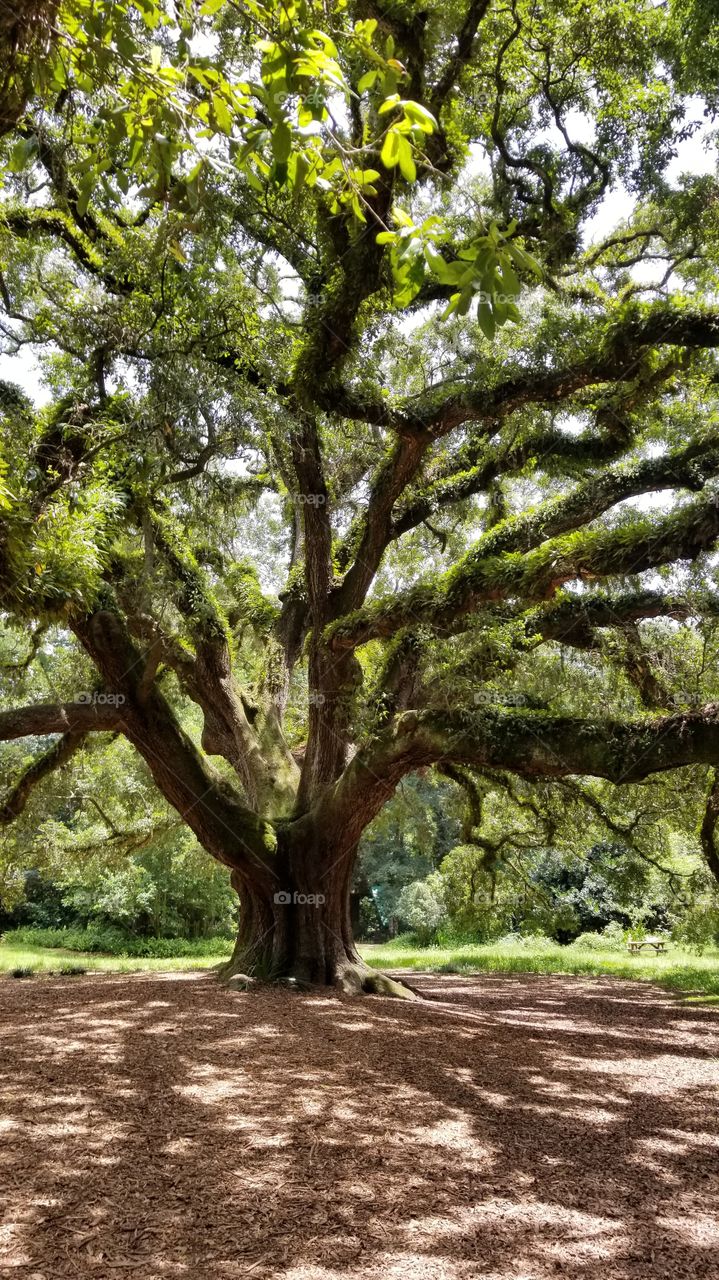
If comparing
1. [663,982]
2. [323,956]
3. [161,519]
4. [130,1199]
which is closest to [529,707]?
[323,956]

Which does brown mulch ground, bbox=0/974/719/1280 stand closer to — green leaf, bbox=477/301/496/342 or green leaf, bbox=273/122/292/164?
green leaf, bbox=477/301/496/342

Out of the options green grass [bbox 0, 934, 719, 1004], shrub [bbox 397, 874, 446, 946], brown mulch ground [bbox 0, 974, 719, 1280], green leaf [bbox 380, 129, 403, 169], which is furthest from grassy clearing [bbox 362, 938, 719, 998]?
green leaf [bbox 380, 129, 403, 169]

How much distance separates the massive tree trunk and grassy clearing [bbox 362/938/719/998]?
4798 millimetres

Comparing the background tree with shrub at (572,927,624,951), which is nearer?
the background tree

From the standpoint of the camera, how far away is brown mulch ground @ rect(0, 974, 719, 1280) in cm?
233

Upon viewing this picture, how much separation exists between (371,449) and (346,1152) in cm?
781

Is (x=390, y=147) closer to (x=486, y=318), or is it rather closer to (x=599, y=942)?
(x=486, y=318)

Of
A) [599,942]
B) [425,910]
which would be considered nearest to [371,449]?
[599,942]

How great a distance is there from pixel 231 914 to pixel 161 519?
56.1 ft

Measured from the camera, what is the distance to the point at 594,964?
46.7 feet

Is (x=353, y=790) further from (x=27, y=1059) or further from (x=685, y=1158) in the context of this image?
(x=685, y=1158)

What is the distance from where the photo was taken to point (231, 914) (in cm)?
2178

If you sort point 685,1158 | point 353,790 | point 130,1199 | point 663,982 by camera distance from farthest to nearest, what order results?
point 663,982 < point 353,790 < point 685,1158 < point 130,1199

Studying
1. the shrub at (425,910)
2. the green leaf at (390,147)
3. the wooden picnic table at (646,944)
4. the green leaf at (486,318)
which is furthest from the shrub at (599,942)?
the green leaf at (390,147)
